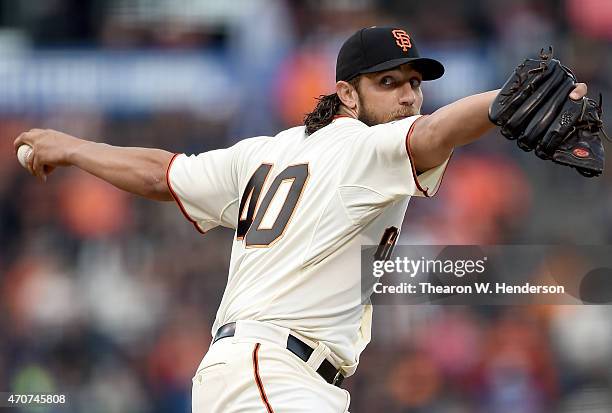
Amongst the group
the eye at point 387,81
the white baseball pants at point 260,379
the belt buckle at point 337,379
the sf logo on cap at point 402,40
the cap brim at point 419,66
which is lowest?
the belt buckle at point 337,379

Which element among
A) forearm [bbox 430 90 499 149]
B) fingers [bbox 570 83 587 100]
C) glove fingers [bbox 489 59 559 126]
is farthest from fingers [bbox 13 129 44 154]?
fingers [bbox 570 83 587 100]

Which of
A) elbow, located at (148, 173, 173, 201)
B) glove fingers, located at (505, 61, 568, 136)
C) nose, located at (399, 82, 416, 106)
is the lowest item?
elbow, located at (148, 173, 173, 201)

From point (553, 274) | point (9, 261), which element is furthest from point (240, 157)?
point (9, 261)

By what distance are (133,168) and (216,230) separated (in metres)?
3.96

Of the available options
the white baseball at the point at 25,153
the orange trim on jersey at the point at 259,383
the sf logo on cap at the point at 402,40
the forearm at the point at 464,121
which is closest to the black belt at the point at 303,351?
the orange trim on jersey at the point at 259,383

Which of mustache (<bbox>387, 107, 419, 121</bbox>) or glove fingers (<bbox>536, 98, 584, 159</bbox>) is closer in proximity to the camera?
glove fingers (<bbox>536, 98, 584, 159</bbox>)

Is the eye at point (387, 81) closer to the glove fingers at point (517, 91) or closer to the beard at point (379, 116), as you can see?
the beard at point (379, 116)

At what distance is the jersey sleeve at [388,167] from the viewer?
9.26 feet

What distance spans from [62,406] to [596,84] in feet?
15.3

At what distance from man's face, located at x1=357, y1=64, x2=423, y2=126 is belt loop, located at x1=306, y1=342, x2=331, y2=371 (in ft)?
2.66

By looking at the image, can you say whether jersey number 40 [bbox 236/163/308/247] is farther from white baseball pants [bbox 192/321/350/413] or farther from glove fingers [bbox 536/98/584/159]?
glove fingers [bbox 536/98/584/159]

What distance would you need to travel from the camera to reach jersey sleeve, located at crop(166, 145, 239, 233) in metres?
3.51

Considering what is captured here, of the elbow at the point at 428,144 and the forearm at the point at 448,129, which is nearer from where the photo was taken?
the forearm at the point at 448,129

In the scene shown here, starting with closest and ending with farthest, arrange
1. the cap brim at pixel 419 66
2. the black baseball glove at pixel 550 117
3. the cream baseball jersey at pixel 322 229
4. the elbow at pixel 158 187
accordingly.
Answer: the black baseball glove at pixel 550 117
the cream baseball jersey at pixel 322 229
the cap brim at pixel 419 66
the elbow at pixel 158 187
